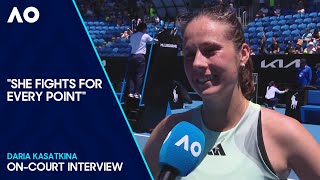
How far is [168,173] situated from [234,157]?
29cm

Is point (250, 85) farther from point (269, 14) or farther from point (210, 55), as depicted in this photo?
point (269, 14)

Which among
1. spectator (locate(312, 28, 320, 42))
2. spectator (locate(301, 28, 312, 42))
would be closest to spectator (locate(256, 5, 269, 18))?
spectator (locate(301, 28, 312, 42))

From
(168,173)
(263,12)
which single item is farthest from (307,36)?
(168,173)

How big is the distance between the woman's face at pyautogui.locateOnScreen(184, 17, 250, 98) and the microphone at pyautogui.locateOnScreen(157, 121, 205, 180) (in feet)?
0.45

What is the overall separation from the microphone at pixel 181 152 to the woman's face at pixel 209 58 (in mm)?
139

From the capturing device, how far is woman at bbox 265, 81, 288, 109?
1123 cm

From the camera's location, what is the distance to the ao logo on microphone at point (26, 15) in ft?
4.29

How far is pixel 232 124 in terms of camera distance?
1.41m

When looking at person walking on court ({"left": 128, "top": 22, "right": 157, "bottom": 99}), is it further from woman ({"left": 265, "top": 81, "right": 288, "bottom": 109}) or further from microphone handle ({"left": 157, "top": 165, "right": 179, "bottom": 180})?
microphone handle ({"left": 157, "top": 165, "right": 179, "bottom": 180})

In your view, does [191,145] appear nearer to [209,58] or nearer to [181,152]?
[181,152]

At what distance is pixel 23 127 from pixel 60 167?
163mm

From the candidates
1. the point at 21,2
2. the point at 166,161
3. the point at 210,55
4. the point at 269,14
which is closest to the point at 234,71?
the point at 210,55

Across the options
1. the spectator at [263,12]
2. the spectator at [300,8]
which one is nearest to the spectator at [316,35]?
the spectator at [300,8]

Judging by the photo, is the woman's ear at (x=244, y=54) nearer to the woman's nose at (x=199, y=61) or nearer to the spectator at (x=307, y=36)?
the woman's nose at (x=199, y=61)
